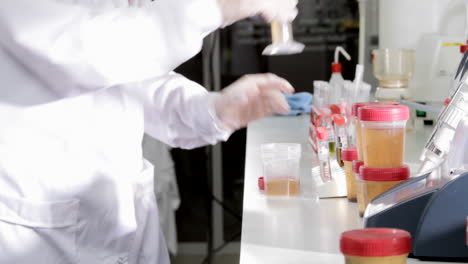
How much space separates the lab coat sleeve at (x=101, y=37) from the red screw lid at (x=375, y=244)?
0.49m

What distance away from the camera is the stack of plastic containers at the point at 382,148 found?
56.9 inches

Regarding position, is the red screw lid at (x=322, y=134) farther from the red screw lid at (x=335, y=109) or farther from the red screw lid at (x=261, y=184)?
the red screw lid at (x=335, y=109)

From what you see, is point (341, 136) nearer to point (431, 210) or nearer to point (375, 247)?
point (431, 210)

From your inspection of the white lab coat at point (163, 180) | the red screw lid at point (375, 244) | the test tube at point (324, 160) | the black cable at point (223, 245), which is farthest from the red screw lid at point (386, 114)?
the black cable at point (223, 245)

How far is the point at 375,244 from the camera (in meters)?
1.00

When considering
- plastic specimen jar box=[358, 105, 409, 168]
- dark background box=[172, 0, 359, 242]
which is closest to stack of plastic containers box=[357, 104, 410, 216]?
plastic specimen jar box=[358, 105, 409, 168]

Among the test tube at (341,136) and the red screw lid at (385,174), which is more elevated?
the red screw lid at (385,174)

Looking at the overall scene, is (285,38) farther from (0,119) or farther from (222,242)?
(222,242)

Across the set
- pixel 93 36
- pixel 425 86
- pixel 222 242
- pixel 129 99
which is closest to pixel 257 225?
pixel 129 99

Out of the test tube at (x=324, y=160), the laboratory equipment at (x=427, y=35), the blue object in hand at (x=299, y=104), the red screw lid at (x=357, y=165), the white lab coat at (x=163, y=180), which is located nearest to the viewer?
the red screw lid at (x=357, y=165)

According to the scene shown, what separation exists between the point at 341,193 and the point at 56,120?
669 mm

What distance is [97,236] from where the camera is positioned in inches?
63.6

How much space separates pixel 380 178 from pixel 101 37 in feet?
1.93

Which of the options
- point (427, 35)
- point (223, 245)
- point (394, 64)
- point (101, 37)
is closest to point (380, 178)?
point (101, 37)
